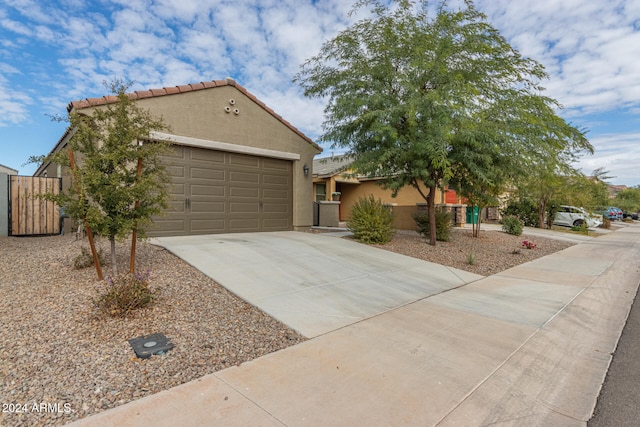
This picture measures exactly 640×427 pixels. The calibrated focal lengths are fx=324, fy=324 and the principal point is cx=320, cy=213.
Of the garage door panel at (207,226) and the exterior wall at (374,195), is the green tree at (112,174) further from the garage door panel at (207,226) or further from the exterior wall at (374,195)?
the exterior wall at (374,195)

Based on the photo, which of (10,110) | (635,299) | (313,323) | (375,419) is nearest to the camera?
(375,419)

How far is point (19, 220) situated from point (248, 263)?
7973 mm

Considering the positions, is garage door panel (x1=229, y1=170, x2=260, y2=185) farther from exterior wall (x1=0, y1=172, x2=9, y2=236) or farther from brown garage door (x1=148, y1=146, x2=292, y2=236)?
Answer: exterior wall (x1=0, y1=172, x2=9, y2=236)

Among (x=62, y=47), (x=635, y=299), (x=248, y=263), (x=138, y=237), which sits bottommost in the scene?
(x=635, y=299)

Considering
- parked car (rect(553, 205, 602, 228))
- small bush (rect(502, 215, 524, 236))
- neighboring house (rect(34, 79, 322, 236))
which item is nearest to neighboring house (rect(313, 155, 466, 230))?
small bush (rect(502, 215, 524, 236))

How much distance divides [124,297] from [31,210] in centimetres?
848

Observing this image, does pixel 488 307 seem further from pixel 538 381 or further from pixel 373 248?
pixel 373 248

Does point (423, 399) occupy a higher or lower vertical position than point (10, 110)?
lower

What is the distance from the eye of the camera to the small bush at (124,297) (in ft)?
12.8

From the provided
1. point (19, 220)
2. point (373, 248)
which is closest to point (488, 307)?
point (373, 248)

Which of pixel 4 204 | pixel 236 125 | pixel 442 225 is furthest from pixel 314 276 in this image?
pixel 4 204

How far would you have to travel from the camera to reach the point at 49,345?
3.23m

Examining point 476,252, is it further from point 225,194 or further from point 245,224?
point 225,194

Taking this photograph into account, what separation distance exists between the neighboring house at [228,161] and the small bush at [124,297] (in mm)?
4317
